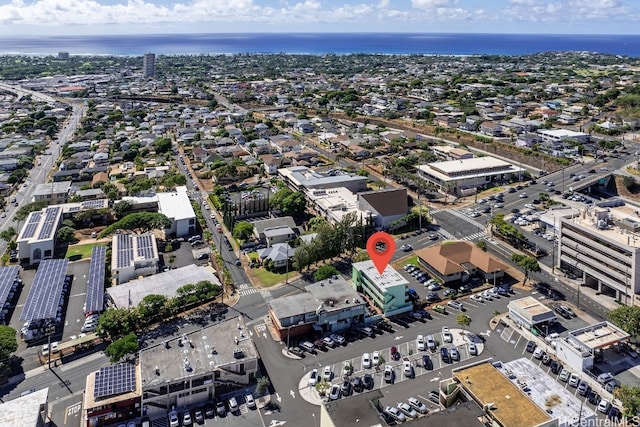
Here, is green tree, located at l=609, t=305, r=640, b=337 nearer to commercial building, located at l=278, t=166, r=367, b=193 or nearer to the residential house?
the residential house

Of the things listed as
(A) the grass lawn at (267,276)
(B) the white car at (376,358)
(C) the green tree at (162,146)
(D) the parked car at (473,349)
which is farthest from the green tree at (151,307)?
(C) the green tree at (162,146)

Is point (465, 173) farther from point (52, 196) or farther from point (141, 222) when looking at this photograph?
point (52, 196)

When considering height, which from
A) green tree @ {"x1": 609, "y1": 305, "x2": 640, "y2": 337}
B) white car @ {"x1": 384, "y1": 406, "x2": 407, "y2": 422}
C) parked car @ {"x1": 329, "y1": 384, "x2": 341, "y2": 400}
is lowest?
white car @ {"x1": 384, "y1": 406, "x2": 407, "y2": 422}

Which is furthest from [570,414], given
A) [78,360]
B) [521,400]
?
[78,360]

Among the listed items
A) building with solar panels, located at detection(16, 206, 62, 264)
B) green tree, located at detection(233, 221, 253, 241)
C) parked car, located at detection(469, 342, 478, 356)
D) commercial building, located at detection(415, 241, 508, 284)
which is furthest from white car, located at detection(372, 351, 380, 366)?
building with solar panels, located at detection(16, 206, 62, 264)

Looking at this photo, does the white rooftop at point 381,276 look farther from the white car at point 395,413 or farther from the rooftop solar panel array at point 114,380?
the rooftop solar panel array at point 114,380
